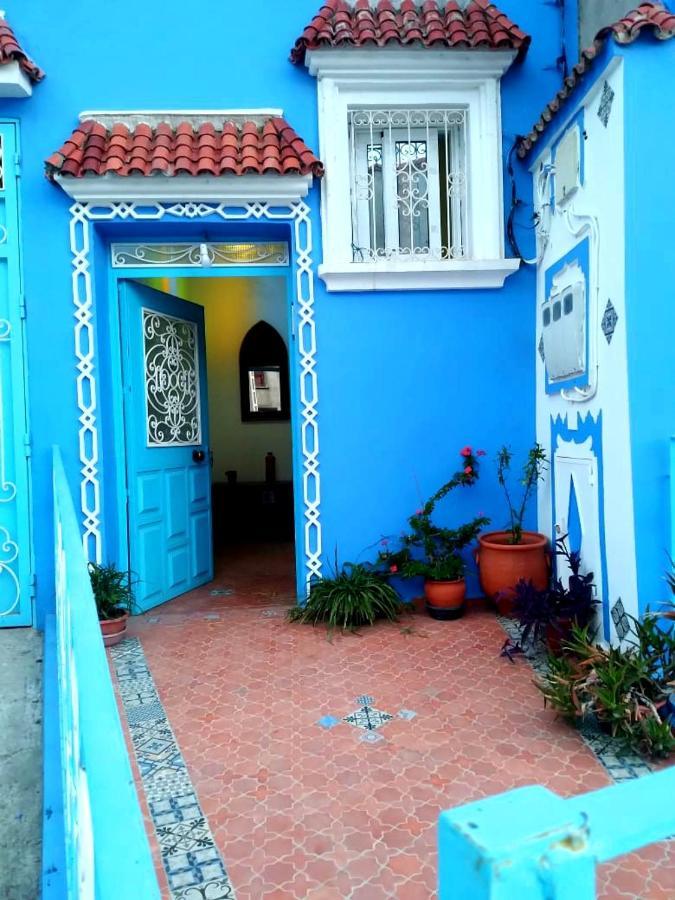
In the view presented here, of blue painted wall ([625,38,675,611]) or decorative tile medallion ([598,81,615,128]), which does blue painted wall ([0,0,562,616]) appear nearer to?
decorative tile medallion ([598,81,615,128])

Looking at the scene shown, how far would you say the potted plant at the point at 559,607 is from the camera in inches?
135

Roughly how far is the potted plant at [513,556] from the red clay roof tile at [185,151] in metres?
2.46

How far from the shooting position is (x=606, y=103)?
10.4ft

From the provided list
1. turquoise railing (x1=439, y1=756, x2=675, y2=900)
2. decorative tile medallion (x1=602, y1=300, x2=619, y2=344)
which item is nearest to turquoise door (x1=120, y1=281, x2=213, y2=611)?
decorative tile medallion (x1=602, y1=300, x2=619, y2=344)

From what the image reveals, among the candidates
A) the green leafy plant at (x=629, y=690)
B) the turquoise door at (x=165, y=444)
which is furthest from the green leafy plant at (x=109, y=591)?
the green leafy plant at (x=629, y=690)

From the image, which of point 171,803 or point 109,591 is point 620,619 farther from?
point 109,591

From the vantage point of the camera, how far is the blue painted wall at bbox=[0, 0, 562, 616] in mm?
4258

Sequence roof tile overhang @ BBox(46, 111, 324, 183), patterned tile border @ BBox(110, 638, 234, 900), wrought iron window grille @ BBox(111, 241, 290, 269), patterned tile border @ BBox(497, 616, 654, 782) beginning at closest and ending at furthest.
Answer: patterned tile border @ BBox(110, 638, 234, 900) → patterned tile border @ BBox(497, 616, 654, 782) → roof tile overhang @ BBox(46, 111, 324, 183) → wrought iron window grille @ BBox(111, 241, 290, 269)

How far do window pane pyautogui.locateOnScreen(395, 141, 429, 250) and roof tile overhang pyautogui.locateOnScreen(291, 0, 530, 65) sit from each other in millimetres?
646

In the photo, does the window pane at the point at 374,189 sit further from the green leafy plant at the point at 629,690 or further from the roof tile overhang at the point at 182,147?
the green leafy plant at the point at 629,690

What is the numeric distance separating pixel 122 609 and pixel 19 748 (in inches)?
55.0

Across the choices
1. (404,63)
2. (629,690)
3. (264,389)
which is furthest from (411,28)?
(264,389)

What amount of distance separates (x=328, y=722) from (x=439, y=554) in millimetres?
1766

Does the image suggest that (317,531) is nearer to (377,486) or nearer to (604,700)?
(377,486)
